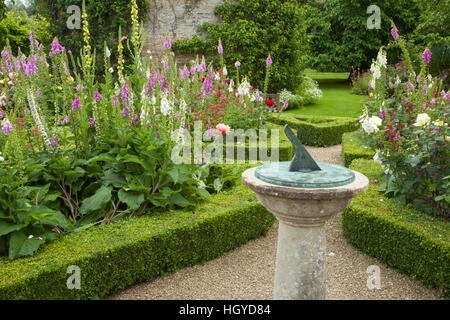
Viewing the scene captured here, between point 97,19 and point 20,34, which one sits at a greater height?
point 97,19

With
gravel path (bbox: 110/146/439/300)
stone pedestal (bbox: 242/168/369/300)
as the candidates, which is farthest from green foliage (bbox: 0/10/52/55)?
stone pedestal (bbox: 242/168/369/300)

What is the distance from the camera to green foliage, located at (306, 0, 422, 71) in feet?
63.9

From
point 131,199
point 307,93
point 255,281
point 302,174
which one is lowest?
point 255,281

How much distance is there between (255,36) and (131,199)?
398 inches

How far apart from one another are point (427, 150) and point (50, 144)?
338 cm

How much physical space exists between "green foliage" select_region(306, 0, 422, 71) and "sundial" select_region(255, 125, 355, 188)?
18427mm

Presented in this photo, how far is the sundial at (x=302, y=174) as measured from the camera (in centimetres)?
218

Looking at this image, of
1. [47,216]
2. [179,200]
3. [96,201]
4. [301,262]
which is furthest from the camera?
[179,200]

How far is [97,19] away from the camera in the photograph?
12.5 m

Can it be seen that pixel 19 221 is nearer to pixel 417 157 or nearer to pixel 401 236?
pixel 401 236

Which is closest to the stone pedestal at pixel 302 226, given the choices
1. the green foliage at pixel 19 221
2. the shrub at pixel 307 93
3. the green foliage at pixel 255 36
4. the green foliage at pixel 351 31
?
the green foliage at pixel 19 221

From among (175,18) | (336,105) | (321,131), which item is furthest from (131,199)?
(336,105)

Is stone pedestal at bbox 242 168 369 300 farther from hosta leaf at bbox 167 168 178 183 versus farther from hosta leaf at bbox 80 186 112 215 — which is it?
hosta leaf at bbox 80 186 112 215

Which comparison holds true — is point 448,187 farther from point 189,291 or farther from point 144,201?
point 144,201
